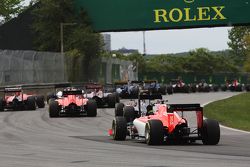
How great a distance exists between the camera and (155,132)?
1599 cm

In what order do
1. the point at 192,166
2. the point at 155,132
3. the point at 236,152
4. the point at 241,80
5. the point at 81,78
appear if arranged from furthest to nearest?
the point at 241,80 < the point at 81,78 < the point at 155,132 < the point at 236,152 < the point at 192,166

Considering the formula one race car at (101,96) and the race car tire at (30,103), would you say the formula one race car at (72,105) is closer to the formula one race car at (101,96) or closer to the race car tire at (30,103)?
the race car tire at (30,103)

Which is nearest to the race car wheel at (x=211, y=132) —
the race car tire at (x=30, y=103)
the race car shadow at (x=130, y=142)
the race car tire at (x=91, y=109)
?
the race car shadow at (x=130, y=142)

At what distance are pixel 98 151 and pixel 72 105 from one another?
13.8m

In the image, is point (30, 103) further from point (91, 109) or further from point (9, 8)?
point (9, 8)

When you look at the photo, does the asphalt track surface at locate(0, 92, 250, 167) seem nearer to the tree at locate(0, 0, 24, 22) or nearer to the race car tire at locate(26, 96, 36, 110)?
the race car tire at locate(26, 96, 36, 110)

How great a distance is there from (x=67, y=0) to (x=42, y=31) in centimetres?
363

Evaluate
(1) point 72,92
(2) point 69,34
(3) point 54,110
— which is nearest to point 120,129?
(3) point 54,110

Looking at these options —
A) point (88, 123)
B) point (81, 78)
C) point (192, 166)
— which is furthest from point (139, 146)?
point (81, 78)

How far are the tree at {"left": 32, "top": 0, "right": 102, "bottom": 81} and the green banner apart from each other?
421 inches

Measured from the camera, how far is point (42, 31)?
67250 millimetres

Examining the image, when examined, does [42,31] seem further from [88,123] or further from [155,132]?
[155,132]

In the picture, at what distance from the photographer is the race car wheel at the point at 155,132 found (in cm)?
1595

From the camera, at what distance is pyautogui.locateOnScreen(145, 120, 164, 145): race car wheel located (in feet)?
52.3
